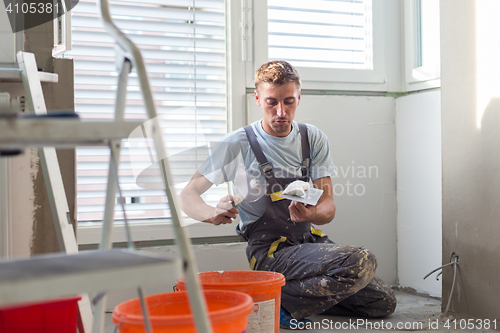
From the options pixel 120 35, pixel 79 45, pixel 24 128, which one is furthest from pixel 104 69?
pixel 24 128

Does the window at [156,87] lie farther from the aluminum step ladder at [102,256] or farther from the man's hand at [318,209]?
the aluminum step ladder at [102,256]

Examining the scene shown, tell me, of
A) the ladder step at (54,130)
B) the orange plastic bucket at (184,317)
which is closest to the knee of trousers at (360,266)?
the orange plastic bucket at (184,317)

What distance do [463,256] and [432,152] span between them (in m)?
0.62

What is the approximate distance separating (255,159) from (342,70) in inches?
34.2

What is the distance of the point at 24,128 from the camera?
0.55m

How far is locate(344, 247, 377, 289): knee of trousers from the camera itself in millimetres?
1782

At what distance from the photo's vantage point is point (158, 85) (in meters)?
2.26

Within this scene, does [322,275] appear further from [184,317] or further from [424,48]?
[424,48]

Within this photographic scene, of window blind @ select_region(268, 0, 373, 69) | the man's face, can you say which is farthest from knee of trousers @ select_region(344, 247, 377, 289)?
window blind @ select_region(268, 0, 373, 69)

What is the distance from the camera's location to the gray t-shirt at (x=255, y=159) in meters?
2.00

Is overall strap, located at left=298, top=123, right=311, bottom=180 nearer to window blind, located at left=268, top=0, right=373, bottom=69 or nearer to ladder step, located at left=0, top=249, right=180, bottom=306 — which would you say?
window blind, located at left=268, top=0, right=373, bottom=69

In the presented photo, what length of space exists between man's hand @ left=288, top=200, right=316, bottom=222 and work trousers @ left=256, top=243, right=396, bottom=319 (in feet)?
0.47

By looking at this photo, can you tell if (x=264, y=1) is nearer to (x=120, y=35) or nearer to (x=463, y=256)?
(x=463, y=256)

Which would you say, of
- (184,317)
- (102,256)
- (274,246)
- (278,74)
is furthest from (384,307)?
(102,256)
